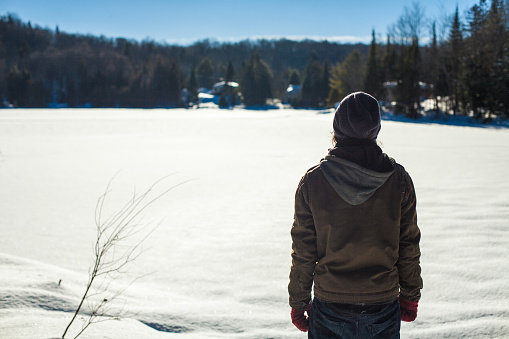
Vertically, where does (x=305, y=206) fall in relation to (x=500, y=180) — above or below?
above

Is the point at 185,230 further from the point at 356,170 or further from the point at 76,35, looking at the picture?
the point at 76,35

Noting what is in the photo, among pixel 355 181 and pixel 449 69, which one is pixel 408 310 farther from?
pixel 449 69

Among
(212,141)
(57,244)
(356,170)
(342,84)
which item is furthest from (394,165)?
(342,84)

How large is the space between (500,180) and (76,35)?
14448cm

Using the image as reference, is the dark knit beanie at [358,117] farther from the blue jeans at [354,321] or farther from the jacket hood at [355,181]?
the blue jeans at [354,321]

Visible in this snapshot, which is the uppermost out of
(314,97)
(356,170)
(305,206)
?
(314,97)

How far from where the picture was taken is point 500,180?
792 centimetres

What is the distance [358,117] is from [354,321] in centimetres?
82

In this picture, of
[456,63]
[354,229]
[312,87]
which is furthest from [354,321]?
[312,87]

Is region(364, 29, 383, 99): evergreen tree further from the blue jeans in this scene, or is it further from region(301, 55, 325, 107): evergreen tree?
the blue jeans

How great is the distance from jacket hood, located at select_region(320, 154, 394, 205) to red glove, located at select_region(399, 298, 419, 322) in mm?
577

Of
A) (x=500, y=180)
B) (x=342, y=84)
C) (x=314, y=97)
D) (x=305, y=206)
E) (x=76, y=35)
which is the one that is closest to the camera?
(x=305, y=206)

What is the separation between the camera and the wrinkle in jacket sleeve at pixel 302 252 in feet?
5.09

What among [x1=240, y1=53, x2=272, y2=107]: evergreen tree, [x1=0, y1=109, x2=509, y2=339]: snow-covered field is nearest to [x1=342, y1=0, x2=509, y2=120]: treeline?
[x1=0, y1=109, x2=509, y2=339]: snow-covered field
